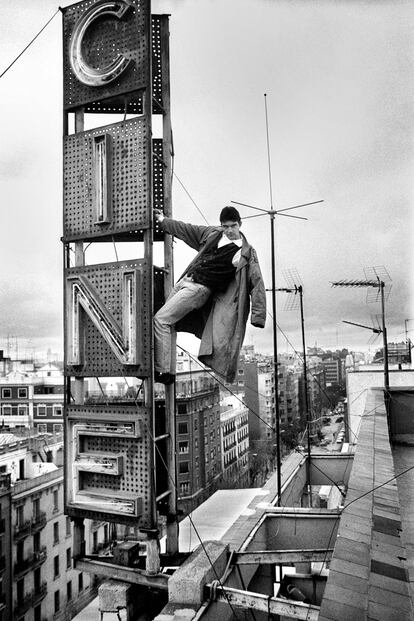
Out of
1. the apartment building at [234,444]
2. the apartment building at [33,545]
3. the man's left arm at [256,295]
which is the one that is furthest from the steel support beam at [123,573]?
the apartment building at [234,444]

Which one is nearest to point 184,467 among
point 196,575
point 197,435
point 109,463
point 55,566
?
point 197,435

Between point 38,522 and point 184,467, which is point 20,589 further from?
point 184,467

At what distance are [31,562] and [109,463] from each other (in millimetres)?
20833

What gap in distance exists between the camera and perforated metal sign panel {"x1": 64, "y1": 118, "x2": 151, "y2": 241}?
5473 millimetres

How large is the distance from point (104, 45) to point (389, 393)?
49.9ft

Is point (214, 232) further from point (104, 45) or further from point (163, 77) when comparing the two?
point (104, 45)

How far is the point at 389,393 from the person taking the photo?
17.4 meters

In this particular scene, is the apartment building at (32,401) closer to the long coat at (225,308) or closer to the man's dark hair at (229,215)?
the long coat at (225,308)

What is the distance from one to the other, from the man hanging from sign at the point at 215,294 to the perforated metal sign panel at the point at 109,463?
68 centimetres

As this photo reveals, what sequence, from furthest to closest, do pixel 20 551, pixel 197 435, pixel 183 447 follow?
pixel 197 435 → pixel 183 447 → pixel 20 551

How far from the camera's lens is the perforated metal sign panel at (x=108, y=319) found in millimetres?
5363

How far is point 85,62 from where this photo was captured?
19.3 feet

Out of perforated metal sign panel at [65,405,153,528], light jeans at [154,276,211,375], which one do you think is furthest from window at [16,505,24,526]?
light jeans at [154,276,211,375]

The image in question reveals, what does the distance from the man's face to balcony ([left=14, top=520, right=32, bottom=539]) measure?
19.3m
